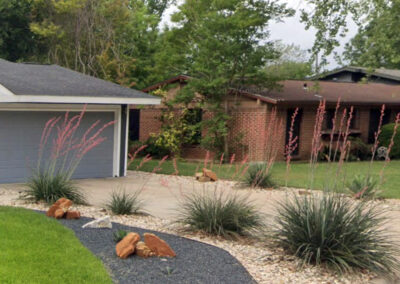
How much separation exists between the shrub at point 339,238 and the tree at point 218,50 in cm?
1275

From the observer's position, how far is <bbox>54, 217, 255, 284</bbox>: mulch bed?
516 cm

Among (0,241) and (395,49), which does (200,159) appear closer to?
(395,49)

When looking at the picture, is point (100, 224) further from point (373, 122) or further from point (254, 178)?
point (373, 122)

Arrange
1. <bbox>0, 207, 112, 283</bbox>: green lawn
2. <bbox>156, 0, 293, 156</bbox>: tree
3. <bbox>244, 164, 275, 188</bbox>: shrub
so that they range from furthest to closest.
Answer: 1. <bbox>156, 0, 293, 156</bbox>: tree
2. <bbox>244, 164, 275, 188</bbox>: shrub
3. <bbox>0, 207, 112, 283</bbox>: green lawn

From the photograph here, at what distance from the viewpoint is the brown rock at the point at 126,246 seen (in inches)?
220

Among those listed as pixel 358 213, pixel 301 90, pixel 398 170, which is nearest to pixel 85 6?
pixel 301 90

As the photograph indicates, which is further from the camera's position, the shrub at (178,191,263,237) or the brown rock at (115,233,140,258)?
the shrub at (178,191,263,237)

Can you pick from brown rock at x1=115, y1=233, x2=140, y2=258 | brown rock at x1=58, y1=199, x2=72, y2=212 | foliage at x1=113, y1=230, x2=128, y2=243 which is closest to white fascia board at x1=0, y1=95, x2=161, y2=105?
brown rock at x1=58, y1=199, x2=72, y2=212

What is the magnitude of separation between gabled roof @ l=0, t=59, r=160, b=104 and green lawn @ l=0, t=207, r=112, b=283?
5069 mm

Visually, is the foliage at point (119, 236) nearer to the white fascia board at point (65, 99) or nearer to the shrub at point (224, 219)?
the shrub at point (224, 219)

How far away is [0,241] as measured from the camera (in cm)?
581

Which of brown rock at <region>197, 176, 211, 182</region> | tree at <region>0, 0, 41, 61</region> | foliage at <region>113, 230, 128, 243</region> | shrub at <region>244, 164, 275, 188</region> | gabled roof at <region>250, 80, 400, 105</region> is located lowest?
brown rock at <region>197, 176, 211, 182</region>

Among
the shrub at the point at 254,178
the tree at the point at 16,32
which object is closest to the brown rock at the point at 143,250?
the shrub at the point at 254,178

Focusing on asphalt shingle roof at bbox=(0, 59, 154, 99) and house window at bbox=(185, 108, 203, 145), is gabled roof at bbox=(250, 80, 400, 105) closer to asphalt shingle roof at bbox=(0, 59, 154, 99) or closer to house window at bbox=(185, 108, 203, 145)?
house window at bbox=(185, 108, 203, 145)
